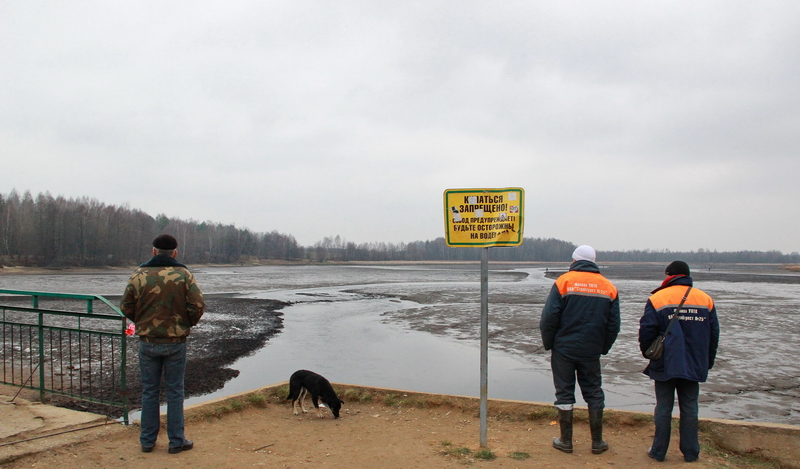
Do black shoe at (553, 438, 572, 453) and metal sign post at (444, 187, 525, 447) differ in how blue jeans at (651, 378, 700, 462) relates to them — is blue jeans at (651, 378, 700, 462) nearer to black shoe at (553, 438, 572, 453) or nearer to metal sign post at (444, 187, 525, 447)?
black shoe at (553, 438, 572, 453)

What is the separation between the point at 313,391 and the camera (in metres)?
6.43

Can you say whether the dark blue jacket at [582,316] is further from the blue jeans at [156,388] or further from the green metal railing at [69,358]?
the green metal railing at [69,358]

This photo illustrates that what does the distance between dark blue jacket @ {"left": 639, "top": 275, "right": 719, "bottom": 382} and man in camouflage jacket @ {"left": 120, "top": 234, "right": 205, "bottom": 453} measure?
4.16 metres

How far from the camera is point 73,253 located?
270 feet

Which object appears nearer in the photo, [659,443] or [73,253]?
[659,443]

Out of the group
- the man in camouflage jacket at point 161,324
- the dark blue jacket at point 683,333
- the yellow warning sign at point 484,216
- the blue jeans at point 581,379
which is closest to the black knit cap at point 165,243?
the man in camouflage jacket at point 161,324

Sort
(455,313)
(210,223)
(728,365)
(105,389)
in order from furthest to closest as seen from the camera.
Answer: (210,223)
(455,313)
(728,365)
(105,389)

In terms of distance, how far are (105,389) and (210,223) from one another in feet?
495

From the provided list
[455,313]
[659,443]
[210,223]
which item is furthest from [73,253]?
[659,443]

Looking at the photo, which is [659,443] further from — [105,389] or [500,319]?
[500,319]

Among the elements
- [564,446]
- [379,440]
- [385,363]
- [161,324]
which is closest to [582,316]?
[564,446]

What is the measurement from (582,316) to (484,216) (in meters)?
1.26

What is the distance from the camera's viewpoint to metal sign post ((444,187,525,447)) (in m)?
4.71

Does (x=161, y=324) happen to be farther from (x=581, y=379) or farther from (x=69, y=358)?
(x=69, y=358)
